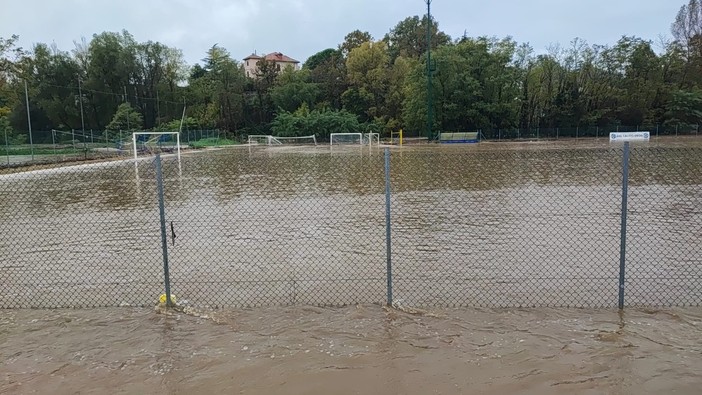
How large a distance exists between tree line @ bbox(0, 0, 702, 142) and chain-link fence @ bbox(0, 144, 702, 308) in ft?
148

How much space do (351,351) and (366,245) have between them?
4200 millimetres

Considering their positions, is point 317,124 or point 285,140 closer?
point 285,140

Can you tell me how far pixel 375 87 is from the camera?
75.8 m

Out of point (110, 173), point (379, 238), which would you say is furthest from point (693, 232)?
point (110, 173)

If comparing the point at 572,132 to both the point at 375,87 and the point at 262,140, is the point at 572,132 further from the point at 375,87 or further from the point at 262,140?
the point at 262,140

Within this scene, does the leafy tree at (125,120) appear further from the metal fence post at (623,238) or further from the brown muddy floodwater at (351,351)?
the metal fence post at (623,238)

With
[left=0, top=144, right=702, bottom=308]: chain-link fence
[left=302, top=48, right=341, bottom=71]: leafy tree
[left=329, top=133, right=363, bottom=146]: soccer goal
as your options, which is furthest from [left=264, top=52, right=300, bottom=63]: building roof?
[left=0, top=144, right=702, bottom=308]: chain-link fence

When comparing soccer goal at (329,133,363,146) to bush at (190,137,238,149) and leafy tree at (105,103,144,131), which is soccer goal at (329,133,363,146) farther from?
leafy tree at (105,103,144,131)

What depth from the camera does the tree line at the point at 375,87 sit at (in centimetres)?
6212

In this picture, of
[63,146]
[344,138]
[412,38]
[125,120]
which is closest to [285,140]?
[344,138]

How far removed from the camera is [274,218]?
11.4 metres

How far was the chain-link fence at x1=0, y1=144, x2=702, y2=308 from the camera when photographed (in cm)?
609

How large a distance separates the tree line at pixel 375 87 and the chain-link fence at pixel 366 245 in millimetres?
45116

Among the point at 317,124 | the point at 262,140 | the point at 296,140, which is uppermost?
the point at 317,124
